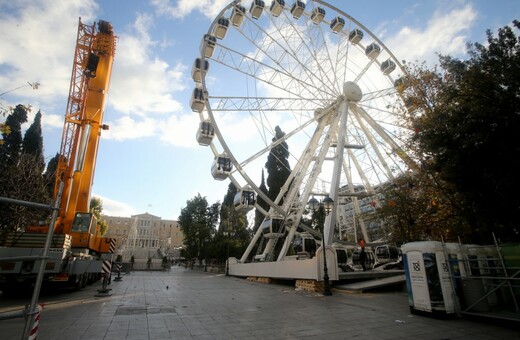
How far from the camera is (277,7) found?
23031 mm

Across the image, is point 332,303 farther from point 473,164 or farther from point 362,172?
point 362,172

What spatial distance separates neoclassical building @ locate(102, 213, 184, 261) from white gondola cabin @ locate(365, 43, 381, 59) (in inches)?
3050

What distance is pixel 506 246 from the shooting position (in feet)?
24.9

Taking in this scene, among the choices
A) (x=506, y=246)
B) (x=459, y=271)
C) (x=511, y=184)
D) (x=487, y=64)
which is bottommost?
(x=459, y=271)

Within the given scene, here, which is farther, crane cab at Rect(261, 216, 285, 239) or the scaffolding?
crane cab at Rect(261, 216, 285, 239)

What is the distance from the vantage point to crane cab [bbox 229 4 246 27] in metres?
22.3

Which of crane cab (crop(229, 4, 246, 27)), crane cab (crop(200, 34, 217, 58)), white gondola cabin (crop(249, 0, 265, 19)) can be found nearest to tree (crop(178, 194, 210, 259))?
crane cab (crop(200, 34, 217, 58))

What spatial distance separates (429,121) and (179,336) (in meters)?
11.3

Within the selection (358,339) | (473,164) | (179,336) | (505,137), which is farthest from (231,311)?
(505,137)

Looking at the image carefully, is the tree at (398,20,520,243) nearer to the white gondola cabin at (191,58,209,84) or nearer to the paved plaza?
the paved plaza

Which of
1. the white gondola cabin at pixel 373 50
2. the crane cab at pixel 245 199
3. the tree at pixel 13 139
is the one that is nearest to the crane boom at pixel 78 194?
the crane cab at pixel 245 199

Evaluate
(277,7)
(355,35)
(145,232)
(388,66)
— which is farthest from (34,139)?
(145,232)

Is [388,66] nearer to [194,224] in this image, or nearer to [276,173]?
[276,173]

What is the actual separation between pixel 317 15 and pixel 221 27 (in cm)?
780
